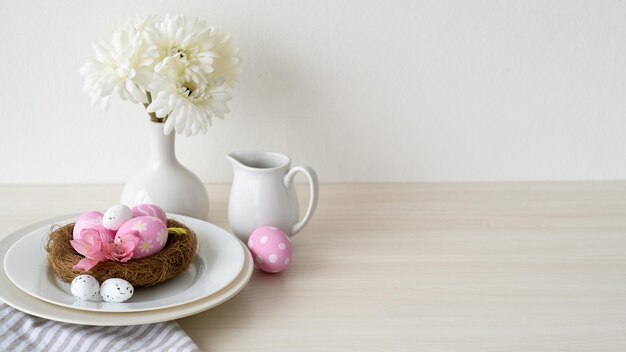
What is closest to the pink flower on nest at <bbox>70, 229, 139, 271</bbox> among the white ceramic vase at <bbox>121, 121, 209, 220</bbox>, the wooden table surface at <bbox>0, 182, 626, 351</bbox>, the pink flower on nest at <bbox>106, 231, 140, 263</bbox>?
the pink flower on nest at <bbox>106, 231, 140, 263</bbox>

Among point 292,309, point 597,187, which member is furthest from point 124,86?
point 597,187

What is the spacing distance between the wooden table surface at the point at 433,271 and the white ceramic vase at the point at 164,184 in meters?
0.09

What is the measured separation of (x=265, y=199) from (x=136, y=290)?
24 centimetres

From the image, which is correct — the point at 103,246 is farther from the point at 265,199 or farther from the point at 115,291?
the point at 265,199

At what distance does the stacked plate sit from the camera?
74 centimetres

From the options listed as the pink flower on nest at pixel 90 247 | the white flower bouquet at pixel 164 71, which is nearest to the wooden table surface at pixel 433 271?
the pink flower on nest at pixel 90 247

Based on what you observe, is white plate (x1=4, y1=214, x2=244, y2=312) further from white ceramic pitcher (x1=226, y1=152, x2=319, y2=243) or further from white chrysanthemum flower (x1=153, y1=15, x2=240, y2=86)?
white chrysanthemum flower (x1=153, y1=15, x2=240, y2=86)

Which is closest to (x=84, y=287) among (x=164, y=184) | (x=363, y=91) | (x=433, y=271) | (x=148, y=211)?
(x=148, y=211)

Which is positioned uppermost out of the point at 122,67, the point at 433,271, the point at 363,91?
the point at 122,67

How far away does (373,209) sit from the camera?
116 centimetres

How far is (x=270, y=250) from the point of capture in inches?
35.2

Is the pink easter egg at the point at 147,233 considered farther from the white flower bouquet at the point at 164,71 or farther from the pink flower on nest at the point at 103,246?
the white flower bouquet at the point at 164,71

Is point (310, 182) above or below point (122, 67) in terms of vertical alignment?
below

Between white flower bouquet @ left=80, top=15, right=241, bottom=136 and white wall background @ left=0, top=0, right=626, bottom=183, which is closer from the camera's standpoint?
white flower bouquet @ left=80, top=15, right=241, bottom=136
